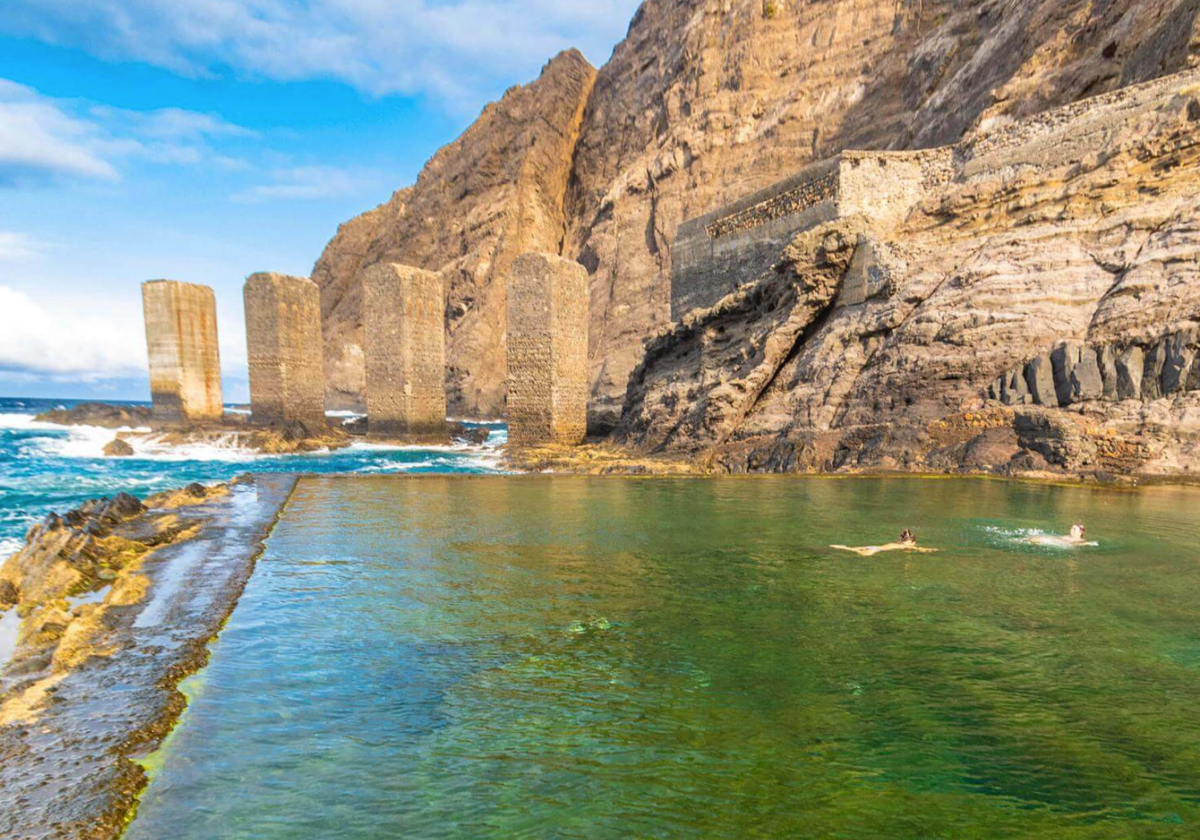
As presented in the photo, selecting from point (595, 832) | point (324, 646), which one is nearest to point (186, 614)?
point (324, 646)

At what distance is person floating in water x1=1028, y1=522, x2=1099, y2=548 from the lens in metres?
6.52

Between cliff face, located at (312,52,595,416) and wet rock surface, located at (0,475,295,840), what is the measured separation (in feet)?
140

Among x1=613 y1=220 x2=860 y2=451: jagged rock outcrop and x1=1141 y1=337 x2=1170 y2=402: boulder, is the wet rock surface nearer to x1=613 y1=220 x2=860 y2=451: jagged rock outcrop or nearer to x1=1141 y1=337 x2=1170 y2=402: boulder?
x1=613 y1=220 x2=860 y2=451: jagged rock outcrop

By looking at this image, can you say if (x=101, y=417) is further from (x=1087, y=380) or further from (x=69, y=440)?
(x=1087, y=380)

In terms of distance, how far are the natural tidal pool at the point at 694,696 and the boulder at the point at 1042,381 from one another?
6.25 m

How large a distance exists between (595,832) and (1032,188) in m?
17.0

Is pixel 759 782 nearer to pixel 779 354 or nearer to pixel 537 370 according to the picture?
pixel 779 354

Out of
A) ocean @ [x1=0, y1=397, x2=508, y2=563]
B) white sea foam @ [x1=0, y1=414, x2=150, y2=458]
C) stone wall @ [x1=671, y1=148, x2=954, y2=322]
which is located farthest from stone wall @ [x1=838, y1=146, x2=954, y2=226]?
white sea foam @ [x1=0, y1=414, x2=150, y2=458]

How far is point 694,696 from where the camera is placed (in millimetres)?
3227

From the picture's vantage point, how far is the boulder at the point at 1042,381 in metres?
12.0

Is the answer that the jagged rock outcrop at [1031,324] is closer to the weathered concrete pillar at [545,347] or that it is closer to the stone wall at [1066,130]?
the stone wall at [1066,130]

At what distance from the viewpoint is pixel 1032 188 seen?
1445 centimetres

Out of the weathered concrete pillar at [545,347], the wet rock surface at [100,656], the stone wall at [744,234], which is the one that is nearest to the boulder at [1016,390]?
the stone wall at [744,234]

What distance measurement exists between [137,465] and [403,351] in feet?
32.6
